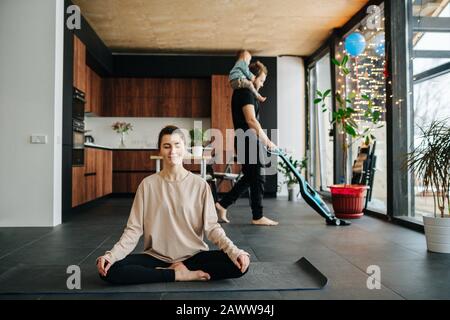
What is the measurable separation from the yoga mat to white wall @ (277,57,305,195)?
5.93 m

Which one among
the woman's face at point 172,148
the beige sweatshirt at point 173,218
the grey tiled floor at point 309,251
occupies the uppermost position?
the woman's face at point 172,148

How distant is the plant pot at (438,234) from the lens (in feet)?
9.62

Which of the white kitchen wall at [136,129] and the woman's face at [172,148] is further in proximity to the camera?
the white kitchen wall at [136,129]

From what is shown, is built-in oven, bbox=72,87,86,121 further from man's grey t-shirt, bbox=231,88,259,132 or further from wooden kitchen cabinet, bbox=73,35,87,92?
man's grey t-shirt, bbox=231,88,259,132

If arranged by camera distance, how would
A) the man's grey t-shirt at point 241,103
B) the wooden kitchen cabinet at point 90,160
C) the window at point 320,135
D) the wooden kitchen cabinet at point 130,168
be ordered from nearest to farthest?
1. the man's grey t-shirt at point 241,103
2. the wooden kitchen cabinet at point 90,160
3. the window at point 320,135
4. the wooden kitchen cabinet at point 130,168

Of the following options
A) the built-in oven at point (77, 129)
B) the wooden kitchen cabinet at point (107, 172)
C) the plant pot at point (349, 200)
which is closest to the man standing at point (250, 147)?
the plant pot at point (349, 200)

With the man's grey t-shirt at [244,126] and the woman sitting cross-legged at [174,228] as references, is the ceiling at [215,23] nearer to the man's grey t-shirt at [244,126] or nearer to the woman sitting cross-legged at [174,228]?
the man's grey t-shirt at [244,126]

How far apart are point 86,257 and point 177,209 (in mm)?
1095

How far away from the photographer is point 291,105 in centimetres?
834

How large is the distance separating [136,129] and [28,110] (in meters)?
4.16

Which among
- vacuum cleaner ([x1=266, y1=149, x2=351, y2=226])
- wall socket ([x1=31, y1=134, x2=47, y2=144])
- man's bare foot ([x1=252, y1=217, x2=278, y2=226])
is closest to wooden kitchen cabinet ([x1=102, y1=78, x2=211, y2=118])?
wall socket ([x1=31, y1=134, x2=47, y2=144])

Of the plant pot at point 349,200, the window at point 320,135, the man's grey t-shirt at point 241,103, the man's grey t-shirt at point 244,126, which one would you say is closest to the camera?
the man's grey t-shirt at point 244,126

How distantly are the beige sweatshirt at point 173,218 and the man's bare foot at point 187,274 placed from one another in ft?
0.18

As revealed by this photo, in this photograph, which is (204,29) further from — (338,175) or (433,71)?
(433,71)
